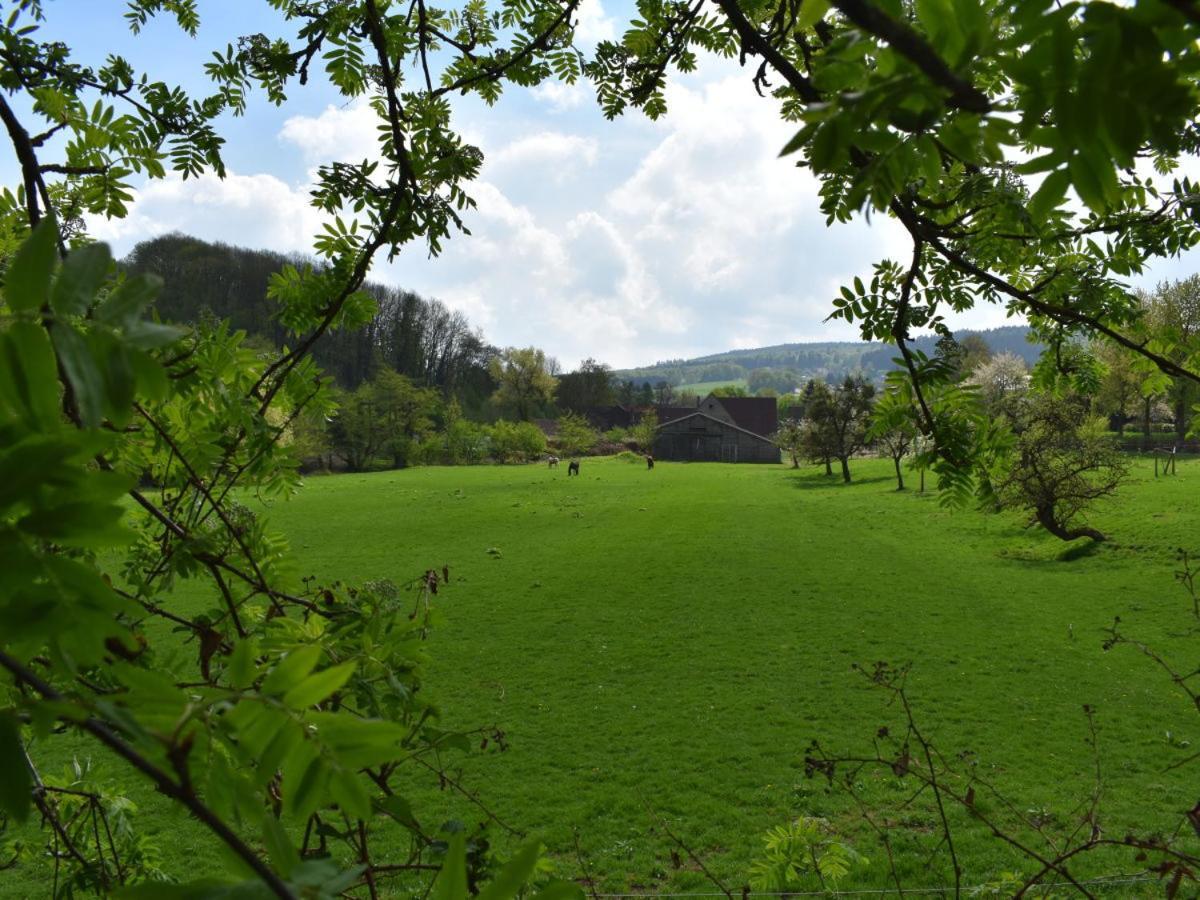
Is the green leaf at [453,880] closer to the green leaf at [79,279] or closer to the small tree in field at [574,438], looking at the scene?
the green leaf at [79,279]

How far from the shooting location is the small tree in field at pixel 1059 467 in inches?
852

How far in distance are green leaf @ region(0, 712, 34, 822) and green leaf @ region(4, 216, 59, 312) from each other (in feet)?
1.02

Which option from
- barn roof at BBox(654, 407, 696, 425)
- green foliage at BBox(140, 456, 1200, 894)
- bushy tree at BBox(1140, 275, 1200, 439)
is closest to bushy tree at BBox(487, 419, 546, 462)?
barn roof at BBox(654, 407, 696, 425)

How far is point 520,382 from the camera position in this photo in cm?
8050

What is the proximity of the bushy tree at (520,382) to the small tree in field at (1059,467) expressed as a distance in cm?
6105

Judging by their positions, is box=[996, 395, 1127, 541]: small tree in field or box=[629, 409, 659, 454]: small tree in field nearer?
box=[996, 395, 1127, 541]: small tree in field

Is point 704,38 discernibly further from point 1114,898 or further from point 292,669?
point 1114,898

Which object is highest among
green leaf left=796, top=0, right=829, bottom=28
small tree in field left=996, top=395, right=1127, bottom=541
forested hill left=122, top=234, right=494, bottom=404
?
forested hill left=122, top=234, right=494, bottom=404

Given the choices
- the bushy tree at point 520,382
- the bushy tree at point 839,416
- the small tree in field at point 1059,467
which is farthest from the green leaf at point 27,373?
the bushy tree at point 520,382

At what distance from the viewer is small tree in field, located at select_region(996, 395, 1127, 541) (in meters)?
21.6

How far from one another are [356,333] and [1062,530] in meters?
33.0

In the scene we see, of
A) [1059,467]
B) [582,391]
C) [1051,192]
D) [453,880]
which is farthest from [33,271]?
[582,391]

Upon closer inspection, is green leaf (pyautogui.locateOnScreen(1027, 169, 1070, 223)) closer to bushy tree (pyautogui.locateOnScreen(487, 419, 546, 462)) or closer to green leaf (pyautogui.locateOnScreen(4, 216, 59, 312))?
green leaf (pyautogui.locateOnScreen(4, 216, 59, 312))

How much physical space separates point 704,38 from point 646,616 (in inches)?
668
